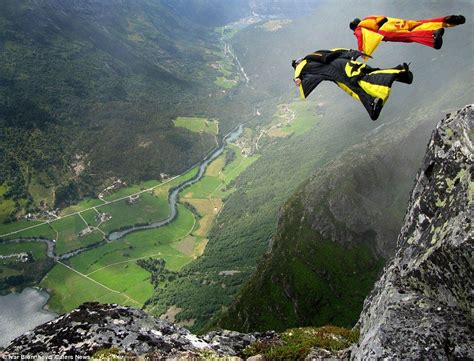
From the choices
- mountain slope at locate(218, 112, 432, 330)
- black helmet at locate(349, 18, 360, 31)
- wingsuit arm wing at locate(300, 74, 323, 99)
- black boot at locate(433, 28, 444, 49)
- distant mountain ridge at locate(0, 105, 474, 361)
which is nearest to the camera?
distant mountain ridge at locate(0, 105, 474, 361)

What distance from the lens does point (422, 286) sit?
1792 centimetres

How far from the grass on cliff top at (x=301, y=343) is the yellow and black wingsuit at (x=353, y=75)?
431 inches

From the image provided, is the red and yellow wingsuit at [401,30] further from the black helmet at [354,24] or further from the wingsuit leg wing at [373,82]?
the wingsuit leg wing at [373,82]

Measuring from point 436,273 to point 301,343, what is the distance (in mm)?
7414

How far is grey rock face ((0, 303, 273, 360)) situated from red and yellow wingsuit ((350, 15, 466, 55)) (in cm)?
1780

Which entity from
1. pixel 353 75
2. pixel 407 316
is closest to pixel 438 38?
pixel 353 75

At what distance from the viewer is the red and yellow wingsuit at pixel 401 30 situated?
21.3 meters

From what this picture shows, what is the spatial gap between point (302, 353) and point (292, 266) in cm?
13641

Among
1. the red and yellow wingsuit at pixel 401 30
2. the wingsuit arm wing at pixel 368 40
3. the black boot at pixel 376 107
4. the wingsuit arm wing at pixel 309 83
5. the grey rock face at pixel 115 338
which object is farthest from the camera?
the wingsuit arm wing at pixel 309 83

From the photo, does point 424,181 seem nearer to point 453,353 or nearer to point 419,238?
point 419,238

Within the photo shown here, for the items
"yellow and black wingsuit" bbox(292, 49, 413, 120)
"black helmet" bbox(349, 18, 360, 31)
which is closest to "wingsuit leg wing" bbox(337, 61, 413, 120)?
"yellow and black wingsuit" bbox(292, 49, 413, 120)

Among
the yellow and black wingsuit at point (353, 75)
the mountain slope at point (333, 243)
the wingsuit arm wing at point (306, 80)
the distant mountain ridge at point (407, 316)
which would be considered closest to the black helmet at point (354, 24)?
the yellow and black wingsuit at point (353, 75)

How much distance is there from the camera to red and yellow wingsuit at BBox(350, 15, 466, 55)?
21.3m

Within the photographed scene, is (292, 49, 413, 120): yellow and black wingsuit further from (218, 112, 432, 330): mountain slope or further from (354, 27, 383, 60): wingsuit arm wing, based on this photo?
(218, 112, 432, 330): mountain slope
